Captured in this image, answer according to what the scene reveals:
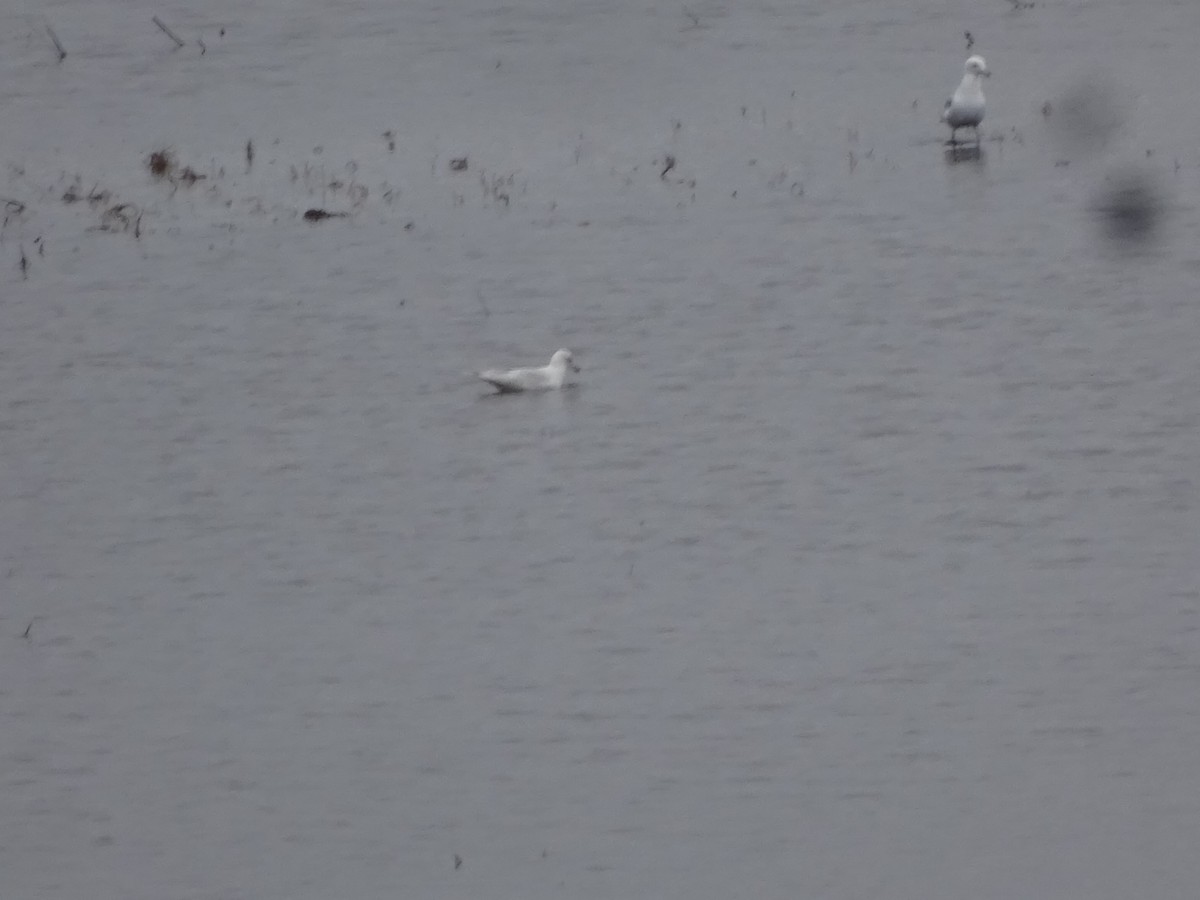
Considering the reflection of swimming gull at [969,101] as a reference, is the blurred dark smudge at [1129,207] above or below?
below

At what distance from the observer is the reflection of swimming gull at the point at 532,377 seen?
53.6 ft

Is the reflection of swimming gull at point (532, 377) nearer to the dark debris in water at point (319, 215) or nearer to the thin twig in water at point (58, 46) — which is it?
the dark debris in water at point (319, 215)

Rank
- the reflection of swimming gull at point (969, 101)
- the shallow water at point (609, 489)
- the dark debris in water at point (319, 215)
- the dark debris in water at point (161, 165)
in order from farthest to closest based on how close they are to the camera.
Answer: 1. the dark debris in water at point (161, 165)
2. the reflection of swimming gull at point (969, 101)
3. the dark debris in water at point (319, 215)
4. the shallow water at point (609, 489)

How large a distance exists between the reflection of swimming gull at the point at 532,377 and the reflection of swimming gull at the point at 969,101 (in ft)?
22.9

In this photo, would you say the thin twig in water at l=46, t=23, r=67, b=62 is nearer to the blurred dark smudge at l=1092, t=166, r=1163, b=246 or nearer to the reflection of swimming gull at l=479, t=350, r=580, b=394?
the blurred dark smudge at l=1092, t=166, r=1163, b=246

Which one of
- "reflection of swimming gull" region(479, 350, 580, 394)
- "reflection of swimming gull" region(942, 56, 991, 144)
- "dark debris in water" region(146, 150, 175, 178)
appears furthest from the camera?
"dark debris in water" region(146, 150, 175, 178)

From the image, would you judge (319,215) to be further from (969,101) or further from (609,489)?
(609,489)

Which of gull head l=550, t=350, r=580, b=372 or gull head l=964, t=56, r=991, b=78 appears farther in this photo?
gull head l=964, t=56, r=991, b=78

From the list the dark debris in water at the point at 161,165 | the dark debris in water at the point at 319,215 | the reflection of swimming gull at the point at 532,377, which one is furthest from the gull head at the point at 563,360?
the dark debris in water at the point at 161,165

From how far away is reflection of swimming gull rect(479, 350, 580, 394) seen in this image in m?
16.3

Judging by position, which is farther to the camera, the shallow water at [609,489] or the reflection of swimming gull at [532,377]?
the reflection of swimming gull at [532,377]

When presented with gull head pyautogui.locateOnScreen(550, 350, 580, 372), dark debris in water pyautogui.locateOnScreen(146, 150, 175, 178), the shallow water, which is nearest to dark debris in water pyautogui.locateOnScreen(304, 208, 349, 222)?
the shallow water

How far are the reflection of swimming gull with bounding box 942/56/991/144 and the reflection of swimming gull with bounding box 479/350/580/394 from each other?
22.9 feet

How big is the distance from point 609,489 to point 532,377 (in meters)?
2.13
